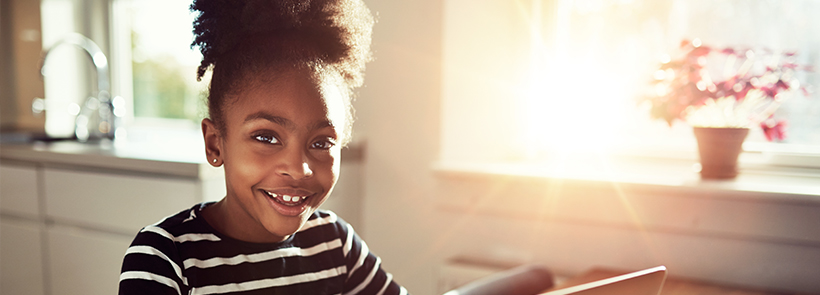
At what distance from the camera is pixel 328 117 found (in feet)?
2.21

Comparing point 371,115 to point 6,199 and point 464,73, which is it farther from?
point 6,199

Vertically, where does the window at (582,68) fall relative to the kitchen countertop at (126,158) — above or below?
above

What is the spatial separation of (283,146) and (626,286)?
0.39 m

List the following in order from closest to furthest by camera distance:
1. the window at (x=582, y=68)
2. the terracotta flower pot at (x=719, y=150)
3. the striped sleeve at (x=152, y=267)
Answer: the striped sleeve at (x=152, y=267) → the terracotta flower pot at (x=719, y=150) → the window at (x=582, y=68)

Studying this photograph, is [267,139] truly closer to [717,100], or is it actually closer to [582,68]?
[717,100]

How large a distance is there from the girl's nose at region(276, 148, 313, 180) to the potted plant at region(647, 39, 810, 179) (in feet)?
Answer: 3.33

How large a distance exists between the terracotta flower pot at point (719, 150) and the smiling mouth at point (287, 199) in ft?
3.43

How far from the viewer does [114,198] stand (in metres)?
1.48

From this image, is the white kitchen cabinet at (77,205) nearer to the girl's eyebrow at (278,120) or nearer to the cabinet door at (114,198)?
the cabinet door at (114,198)

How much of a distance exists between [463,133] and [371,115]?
29 centimetres

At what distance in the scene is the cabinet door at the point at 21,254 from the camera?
152cm

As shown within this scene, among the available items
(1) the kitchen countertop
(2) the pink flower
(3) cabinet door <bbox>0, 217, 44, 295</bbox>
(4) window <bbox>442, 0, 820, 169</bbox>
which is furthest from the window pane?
(2) the pink flower

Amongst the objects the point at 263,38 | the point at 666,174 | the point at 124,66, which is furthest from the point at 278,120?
the point at 124,66

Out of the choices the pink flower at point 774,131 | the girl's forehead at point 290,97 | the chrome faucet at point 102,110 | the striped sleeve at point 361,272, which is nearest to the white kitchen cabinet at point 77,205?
the chrome faucet at point 102,110
